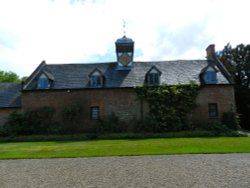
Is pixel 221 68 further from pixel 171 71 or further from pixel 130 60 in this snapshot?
pixel 130 60

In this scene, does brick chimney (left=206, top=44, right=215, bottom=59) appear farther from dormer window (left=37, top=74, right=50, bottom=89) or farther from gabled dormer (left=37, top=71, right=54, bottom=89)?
dormer window (left=37, top=74, right=50, bottom=89)

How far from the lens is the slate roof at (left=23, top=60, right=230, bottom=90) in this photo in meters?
30.0

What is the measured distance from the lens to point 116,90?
96.6ft

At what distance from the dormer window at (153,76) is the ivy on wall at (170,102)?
1.72 meters

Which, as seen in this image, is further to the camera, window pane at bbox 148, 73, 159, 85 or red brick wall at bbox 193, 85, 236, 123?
window pane at bbox 148, 73, 159, 85

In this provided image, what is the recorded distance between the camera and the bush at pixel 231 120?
90.4ft

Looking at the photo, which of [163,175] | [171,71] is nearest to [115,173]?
[163,175]

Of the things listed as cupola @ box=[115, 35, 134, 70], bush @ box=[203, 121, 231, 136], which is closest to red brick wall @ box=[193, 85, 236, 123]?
bush @ box=[203, 121, 231, 136]

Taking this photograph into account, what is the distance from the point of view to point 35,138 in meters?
24.4

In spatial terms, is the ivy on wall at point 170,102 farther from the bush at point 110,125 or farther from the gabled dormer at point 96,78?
the gabled dormer at point 96,78

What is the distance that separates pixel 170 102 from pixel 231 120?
6.30 meters

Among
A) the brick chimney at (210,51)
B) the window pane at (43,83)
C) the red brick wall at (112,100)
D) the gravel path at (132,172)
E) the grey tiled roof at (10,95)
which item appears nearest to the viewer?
the gravel path at (132,172)

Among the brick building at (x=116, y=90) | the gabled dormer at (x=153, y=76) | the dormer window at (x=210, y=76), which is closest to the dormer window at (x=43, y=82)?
the brick building at (x=116, y=90)

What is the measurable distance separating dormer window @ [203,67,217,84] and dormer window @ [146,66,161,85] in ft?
16.4
